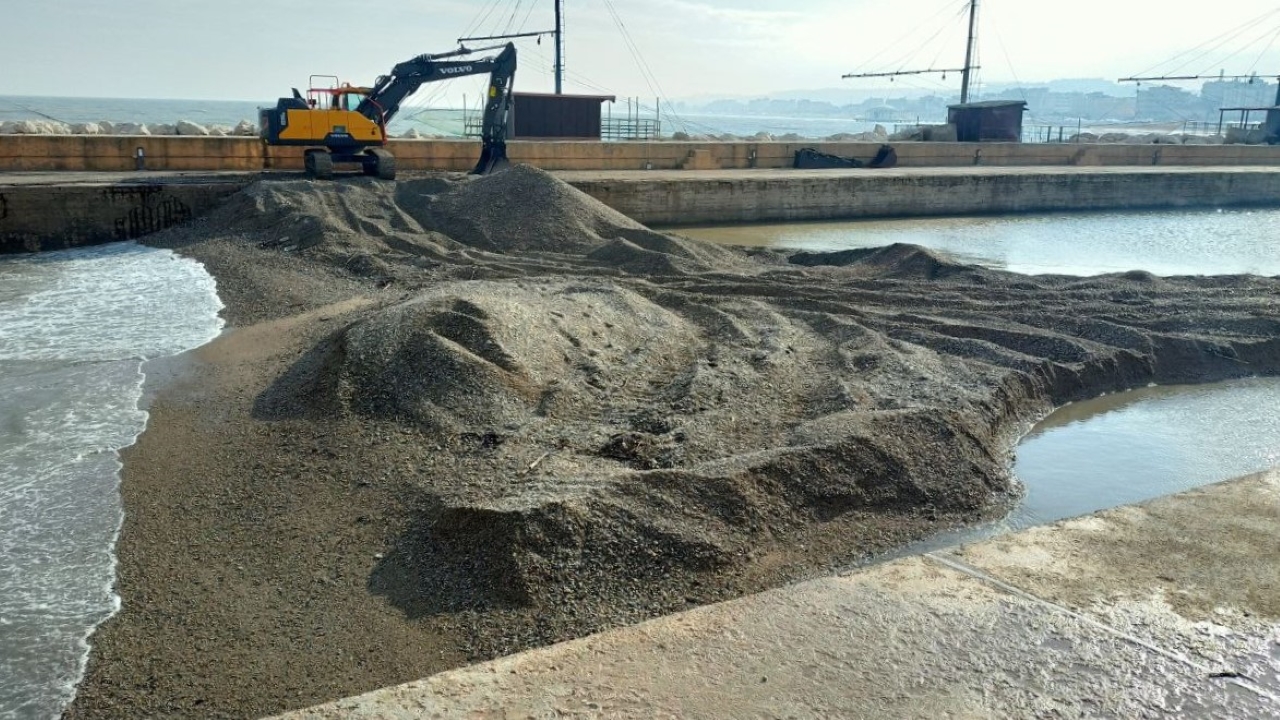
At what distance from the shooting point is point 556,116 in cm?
3109

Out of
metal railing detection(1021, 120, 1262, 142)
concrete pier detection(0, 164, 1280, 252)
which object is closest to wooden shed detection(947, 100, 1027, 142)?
metal railing detection(1021, 120, 1262, 142)

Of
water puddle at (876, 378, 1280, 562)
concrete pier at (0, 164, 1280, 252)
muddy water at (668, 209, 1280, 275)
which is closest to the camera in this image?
water puddle at (876, 378, 1280, 562)

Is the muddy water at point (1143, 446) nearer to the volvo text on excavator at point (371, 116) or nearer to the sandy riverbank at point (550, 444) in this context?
the sandy riverbank at point (550, 444)

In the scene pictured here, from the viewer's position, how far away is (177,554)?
5773 mm

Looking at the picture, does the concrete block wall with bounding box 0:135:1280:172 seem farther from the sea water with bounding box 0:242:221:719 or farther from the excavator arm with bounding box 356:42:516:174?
the sea water with bounding box 0:242:221:719

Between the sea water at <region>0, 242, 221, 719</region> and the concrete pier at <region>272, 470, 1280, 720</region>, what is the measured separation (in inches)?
92.0

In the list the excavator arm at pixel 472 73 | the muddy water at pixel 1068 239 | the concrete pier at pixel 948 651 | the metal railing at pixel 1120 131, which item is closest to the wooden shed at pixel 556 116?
the excavator arm at pixel 472 73

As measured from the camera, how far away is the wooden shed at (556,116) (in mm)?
30609

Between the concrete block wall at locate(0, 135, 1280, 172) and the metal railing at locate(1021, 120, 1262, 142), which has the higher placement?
the metal railing at locate(1021, 120, 1262, 142)

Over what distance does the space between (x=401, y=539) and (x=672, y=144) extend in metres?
24.3

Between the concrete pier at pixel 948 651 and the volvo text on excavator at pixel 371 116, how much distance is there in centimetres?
1877

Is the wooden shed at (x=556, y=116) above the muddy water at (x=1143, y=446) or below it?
above

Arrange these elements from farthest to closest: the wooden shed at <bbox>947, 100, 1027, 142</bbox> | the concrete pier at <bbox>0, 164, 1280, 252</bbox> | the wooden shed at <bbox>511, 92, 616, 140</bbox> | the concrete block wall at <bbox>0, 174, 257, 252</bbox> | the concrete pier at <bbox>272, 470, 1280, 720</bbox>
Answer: the wooden shed at <bbox>947, 100, 1027, 142</bbox>
the wooden shed at <bbox>511, 92, 616, 140</bbox>
the concrete pier at <bbox>0, 164, 1280, 252</bbox>
the concrete block wall at <bbox>0, 174, 257, 252</bbox>
the concrete pier at <bbox>272, 470, 1280, 720</bbox>

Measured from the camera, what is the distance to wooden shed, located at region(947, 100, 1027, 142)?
39469 mm
